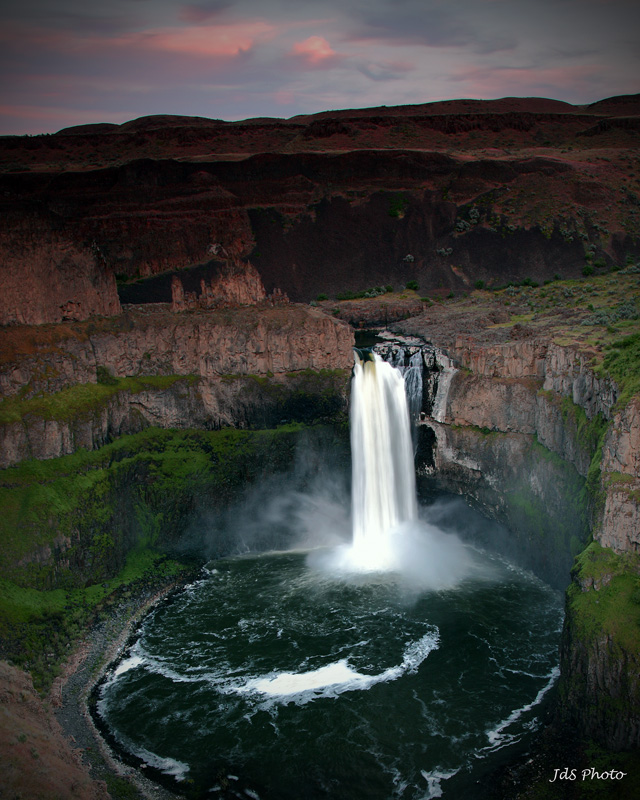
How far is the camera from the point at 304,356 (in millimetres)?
47750

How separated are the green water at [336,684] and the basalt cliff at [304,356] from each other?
131 inches

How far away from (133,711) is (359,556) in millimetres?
16756

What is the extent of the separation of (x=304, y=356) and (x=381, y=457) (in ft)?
27.3

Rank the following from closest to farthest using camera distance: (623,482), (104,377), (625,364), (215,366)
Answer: (623,482), (625,364), (104,377), (215,366)

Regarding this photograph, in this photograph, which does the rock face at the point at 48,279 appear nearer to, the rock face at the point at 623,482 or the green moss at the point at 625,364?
the green moss at the point at 625,364

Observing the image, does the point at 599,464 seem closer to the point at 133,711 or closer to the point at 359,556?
the point at 359,556

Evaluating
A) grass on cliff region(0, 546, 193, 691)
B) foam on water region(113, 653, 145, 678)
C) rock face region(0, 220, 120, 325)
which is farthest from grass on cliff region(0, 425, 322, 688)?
rock face region(0, 220, 120, 325)

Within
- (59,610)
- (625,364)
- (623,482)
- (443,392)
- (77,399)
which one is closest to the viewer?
(623,482)

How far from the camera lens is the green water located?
87.6 ft

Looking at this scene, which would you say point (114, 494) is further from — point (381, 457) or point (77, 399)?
point (381, 457)

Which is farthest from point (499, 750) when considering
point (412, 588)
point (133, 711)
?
point (133, 711)

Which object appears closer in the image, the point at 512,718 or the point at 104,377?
the point at 512,718

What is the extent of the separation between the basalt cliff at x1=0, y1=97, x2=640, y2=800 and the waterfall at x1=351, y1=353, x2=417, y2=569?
127 centimetres

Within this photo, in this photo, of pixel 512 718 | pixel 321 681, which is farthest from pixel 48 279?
pixel 512 718
